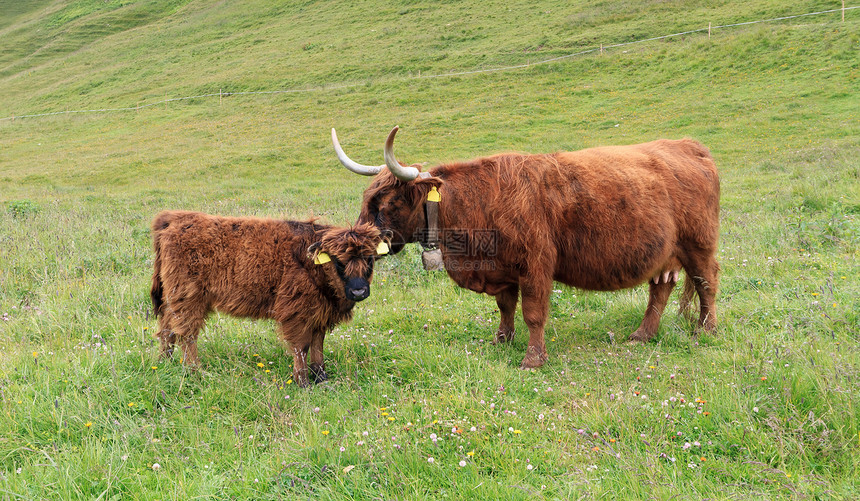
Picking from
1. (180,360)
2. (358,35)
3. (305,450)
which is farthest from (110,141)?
(305,450)

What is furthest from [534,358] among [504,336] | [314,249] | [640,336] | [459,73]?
[459,73]

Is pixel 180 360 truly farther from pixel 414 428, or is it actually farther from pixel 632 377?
pixel 632 377

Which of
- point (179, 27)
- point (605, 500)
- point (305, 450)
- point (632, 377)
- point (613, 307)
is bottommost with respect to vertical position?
point (613, 307)

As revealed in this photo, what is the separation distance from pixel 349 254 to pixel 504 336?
1954mm

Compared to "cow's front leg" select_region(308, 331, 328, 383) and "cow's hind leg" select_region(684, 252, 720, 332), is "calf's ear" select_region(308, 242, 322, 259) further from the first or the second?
"cow's hind leg" select_region(684, 252, 720, 332)

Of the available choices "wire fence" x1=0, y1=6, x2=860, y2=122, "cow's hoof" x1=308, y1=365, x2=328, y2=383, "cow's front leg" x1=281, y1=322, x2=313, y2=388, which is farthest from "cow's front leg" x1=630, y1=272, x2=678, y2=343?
"wire fence" x1=0, y1=6, x2=860, y2=122

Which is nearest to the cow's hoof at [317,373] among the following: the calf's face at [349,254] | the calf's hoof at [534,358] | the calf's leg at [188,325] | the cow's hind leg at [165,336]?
the calf's face at [349,254]

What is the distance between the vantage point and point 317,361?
16.2ft

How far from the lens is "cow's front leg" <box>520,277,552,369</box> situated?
530cm

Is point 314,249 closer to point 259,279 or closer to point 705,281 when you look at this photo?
point 259,279

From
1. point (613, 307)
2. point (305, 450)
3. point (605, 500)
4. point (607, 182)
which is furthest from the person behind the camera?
point (613, 307)

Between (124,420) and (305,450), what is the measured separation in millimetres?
1322

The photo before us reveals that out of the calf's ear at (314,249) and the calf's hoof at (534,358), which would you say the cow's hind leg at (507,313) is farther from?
the calf's ear at (314,249)

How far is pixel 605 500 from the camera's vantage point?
301cm
